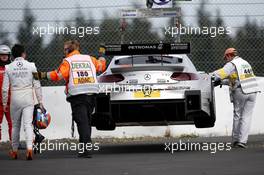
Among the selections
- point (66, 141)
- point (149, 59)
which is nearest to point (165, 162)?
point (149, 59)

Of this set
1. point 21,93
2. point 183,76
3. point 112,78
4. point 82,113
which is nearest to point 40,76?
point 21,93

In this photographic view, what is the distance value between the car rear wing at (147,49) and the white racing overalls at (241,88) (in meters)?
1.90

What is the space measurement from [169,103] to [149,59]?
3.86 ft

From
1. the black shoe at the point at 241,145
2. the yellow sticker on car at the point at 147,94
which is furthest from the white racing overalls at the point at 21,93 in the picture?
the black shoe at the point at 241,145

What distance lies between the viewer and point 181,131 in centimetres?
1970

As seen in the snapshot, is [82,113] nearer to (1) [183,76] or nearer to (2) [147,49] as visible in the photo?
(2) [147,49]

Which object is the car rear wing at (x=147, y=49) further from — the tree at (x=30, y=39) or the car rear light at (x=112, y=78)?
the tree at (x=30, y=39)

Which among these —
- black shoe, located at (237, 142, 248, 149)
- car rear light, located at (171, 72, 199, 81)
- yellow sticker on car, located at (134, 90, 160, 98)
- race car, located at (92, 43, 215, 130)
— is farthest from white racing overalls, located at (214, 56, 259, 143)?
yellow sticker on car, located at (134, 90, 160, 98)

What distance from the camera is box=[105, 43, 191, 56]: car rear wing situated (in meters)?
14.9

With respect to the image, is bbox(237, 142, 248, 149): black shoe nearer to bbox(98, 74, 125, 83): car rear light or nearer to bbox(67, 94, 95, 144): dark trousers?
bbox(98, 74, 125, 83): car rear light

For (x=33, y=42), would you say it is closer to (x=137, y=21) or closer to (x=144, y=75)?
(x=137, y=21)

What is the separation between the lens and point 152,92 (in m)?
14.6

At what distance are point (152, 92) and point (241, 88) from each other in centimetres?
263

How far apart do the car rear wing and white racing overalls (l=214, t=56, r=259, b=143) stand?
6.23ft
